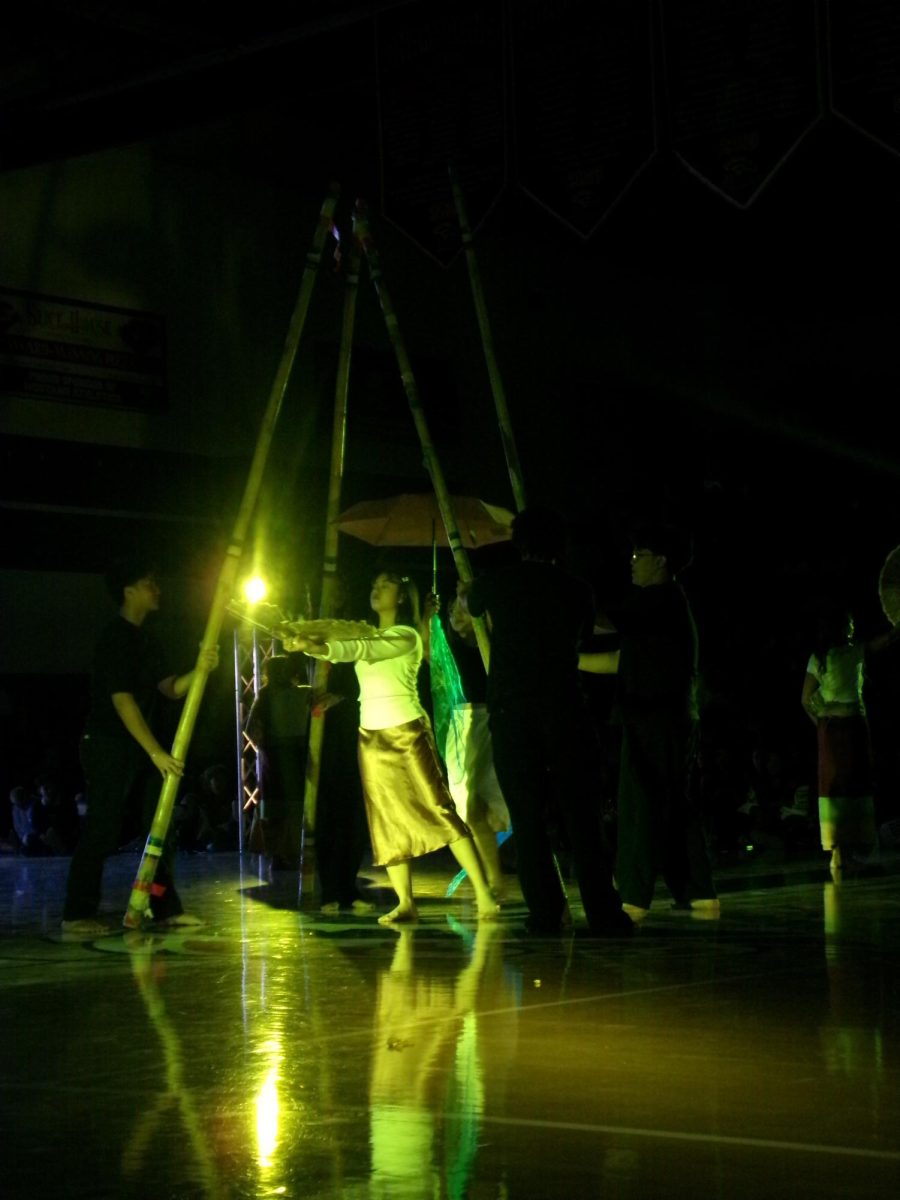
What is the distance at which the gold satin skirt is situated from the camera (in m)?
9.35

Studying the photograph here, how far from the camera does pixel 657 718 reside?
912 cm

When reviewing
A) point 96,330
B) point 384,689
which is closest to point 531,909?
point 384,689

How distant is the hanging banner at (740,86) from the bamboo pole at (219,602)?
1.94 meters

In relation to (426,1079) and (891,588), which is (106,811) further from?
(891,588)

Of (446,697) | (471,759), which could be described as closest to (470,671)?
(446,697)

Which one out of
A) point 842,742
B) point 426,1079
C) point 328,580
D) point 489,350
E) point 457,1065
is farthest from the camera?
point 842,742

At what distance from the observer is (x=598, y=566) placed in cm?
2205

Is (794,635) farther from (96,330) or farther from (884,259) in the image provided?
(96,330)

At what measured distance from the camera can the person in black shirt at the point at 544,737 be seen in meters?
8.23

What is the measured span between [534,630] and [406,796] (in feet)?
4.99

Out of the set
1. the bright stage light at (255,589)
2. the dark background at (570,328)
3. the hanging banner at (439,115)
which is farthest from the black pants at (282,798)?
the hanging banner at (439,115)

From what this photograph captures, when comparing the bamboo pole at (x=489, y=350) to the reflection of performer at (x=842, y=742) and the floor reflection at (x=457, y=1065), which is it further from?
the reflection of performer at (x=842, y=742)

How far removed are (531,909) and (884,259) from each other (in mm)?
14782

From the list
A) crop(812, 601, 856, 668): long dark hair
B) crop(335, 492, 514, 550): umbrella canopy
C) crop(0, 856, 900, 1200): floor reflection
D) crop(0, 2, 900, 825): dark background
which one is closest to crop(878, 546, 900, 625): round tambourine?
crop(812, 601, 856, 668): long dark hair
